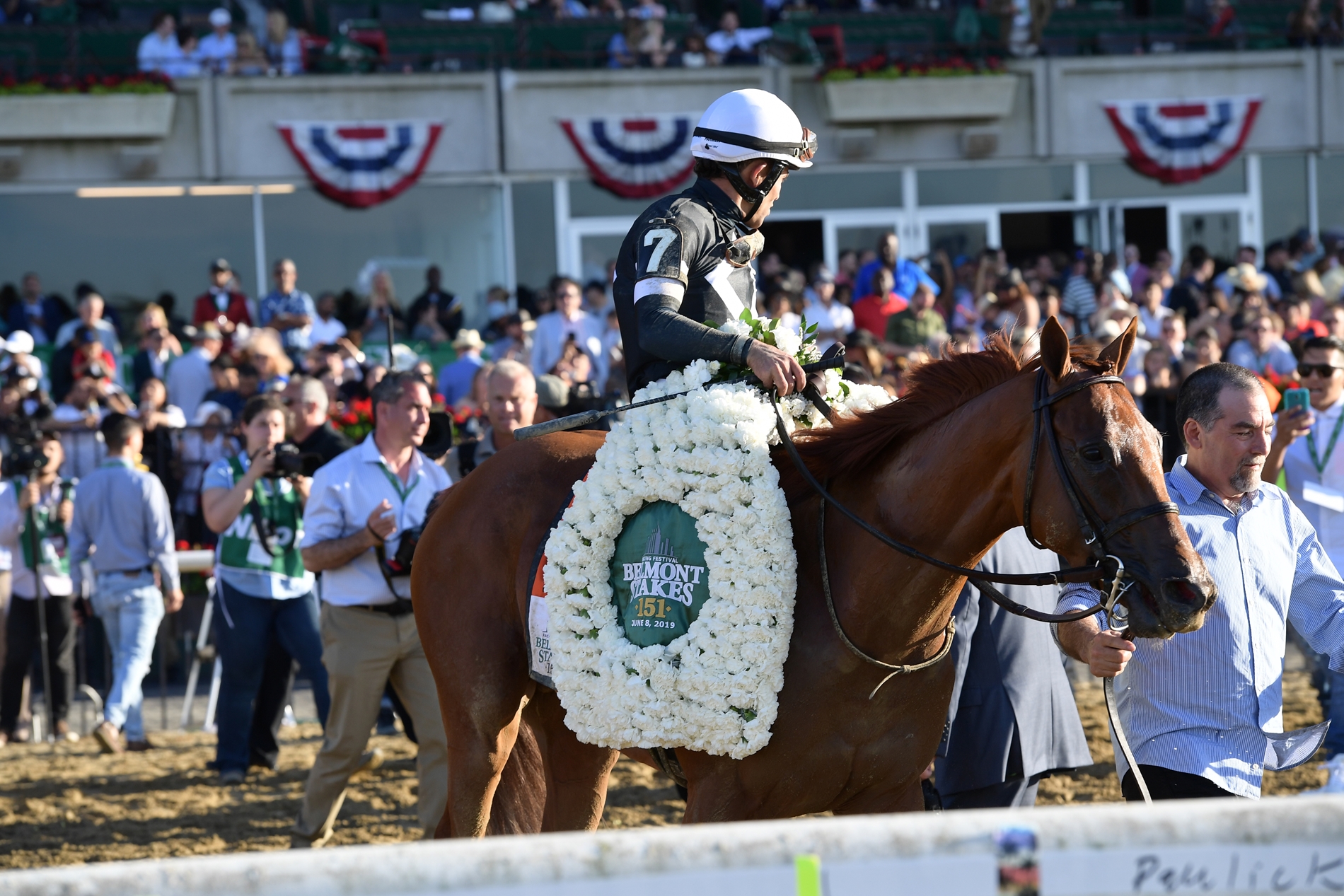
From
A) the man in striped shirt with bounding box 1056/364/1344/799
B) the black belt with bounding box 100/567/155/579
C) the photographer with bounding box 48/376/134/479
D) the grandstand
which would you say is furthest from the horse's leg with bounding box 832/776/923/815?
the grandstand

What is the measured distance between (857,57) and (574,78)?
384 cm

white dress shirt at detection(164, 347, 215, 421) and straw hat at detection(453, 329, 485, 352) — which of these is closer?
straw hat at detection(453, 329, 485, 352)

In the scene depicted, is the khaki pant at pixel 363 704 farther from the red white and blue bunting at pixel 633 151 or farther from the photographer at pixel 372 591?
the red white and blue bunting at pixel 633 151

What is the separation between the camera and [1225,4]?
66.9 ft

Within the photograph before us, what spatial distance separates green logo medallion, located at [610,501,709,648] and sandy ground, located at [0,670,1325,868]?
2.87 m

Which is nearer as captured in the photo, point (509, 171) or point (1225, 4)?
point (509, 171)

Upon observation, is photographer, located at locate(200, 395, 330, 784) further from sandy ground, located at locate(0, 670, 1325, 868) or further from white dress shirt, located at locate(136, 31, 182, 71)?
white dress shirt, located at locate(136, 31, 182, 71)

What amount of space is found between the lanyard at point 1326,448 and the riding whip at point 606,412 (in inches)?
164

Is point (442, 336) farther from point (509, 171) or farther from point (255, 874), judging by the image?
point (255, 874)

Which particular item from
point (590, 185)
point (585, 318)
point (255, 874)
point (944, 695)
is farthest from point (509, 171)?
point (255, 874)

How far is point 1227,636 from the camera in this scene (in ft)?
12.3

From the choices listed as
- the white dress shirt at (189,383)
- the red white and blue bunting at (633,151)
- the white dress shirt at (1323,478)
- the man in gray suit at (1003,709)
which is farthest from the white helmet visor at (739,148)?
the red white and blue bunting at (633,151)

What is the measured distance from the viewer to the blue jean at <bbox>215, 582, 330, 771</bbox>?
7.93 m

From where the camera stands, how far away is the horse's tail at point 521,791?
4656 mm
